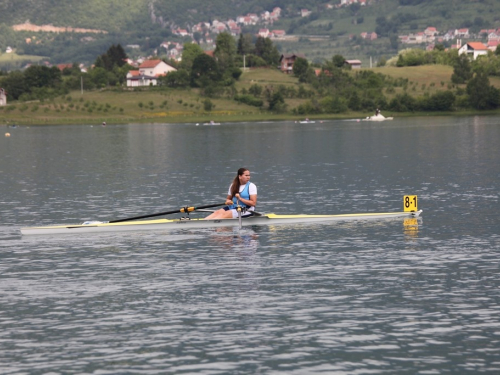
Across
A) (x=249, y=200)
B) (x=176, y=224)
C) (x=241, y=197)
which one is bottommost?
(x=176, y=224)

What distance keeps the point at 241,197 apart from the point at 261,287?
10954mm

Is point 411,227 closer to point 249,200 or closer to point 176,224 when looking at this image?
point 249,200

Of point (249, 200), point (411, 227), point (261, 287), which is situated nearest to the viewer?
point (261, 287)

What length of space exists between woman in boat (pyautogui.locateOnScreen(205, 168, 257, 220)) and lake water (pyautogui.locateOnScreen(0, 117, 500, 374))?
2.55ft

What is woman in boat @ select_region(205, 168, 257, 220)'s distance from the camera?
37.2m

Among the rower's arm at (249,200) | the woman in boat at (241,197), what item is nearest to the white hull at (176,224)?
the woman in boat at (241,197)

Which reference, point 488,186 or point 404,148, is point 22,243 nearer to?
point 488,186

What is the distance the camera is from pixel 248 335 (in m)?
21.9

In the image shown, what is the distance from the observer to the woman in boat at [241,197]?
122 feet

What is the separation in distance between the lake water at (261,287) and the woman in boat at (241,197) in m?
0.78

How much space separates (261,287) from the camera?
1063 inches

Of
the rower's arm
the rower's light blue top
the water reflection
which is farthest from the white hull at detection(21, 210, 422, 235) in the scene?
the water reflection

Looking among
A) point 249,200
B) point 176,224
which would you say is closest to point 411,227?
point 249,200

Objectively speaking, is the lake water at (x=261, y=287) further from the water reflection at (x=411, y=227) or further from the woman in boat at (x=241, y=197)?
the woman in boat at (x=241, y=197)
